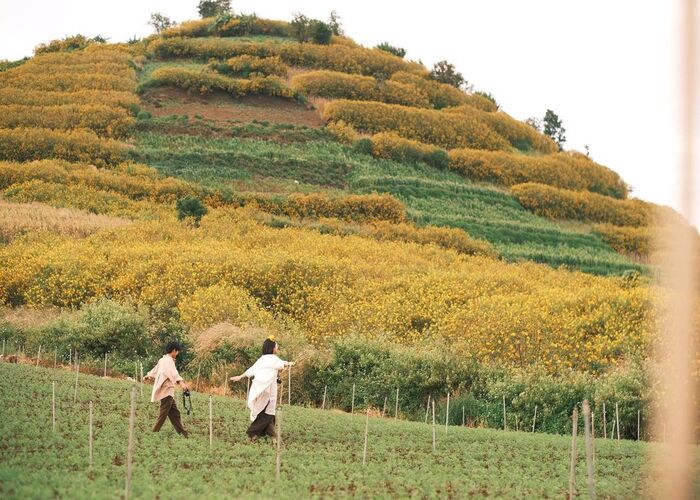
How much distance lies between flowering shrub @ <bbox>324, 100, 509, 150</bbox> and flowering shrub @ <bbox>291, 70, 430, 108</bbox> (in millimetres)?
3791

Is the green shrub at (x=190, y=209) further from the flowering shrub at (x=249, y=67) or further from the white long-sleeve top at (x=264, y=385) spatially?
the white long-sleeve top at (x=264, y=385)

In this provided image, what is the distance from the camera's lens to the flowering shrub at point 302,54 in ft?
349

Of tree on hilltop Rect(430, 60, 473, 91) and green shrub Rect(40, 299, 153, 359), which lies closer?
green shrub Rect(40, 299, 153, 359)

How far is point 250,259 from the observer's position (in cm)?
5053

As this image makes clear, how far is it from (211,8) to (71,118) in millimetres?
55146

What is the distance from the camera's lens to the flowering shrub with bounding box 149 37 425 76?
349ft

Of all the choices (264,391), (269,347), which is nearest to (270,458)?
(264,391)

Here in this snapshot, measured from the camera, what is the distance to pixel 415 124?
91.0 meters

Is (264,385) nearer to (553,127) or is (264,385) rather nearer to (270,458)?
(270,458)

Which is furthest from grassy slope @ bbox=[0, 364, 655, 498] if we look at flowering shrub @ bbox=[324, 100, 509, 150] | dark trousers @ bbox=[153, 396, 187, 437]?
flowering shrub @ bbox=[324, 100, 509, 150]

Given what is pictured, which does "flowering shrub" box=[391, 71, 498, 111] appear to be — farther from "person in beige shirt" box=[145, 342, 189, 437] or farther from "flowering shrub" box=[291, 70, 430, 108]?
"person in beige shirt" box=[145, 342, 189, 437]

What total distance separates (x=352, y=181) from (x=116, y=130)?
1946 centimetres

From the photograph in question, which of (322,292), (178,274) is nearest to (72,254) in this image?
(178,274)

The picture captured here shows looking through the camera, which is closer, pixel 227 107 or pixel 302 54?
pixel 227 107
